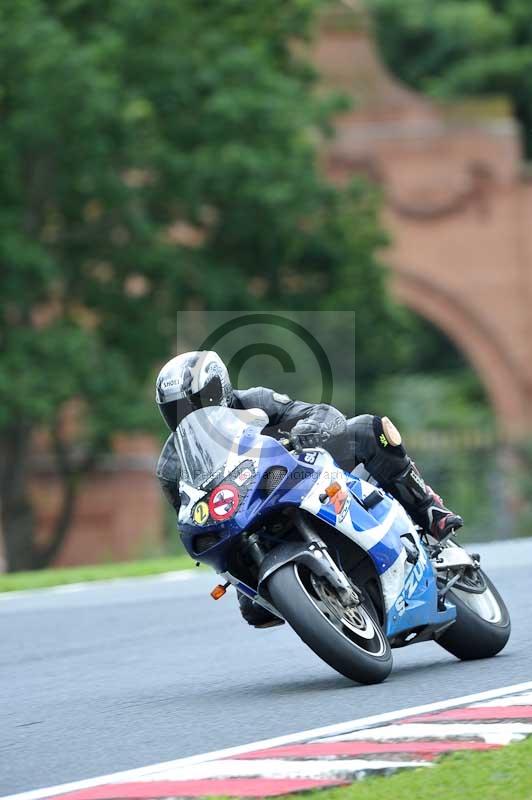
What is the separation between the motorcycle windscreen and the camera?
7.58 metres

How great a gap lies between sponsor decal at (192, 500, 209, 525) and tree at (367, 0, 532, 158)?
33790 mm

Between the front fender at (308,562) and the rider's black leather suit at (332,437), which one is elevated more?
the rider's black leather suit at (332,437)

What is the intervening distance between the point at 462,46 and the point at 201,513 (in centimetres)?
3553

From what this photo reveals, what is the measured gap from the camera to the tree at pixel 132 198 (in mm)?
23969

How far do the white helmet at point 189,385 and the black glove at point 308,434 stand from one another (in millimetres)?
367

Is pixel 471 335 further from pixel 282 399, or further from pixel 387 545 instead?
pixel 387 545

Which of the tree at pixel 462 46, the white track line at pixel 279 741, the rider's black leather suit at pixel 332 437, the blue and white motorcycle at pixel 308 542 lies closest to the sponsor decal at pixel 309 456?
the blue and white motorcycle at pixel 308 542

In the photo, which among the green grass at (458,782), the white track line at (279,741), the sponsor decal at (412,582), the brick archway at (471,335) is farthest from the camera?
the brick archway at (471,335)

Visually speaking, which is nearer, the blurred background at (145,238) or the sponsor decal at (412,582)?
the sponsor decal at (412,582)

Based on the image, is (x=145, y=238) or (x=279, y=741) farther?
(x=145, y=238)

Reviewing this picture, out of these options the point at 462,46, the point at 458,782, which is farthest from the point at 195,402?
the point at 462,46

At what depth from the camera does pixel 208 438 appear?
7.65 meters

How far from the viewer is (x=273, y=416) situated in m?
8.06

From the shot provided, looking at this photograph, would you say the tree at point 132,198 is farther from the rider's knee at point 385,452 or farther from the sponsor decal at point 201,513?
the sponsor decal at point 201,513
